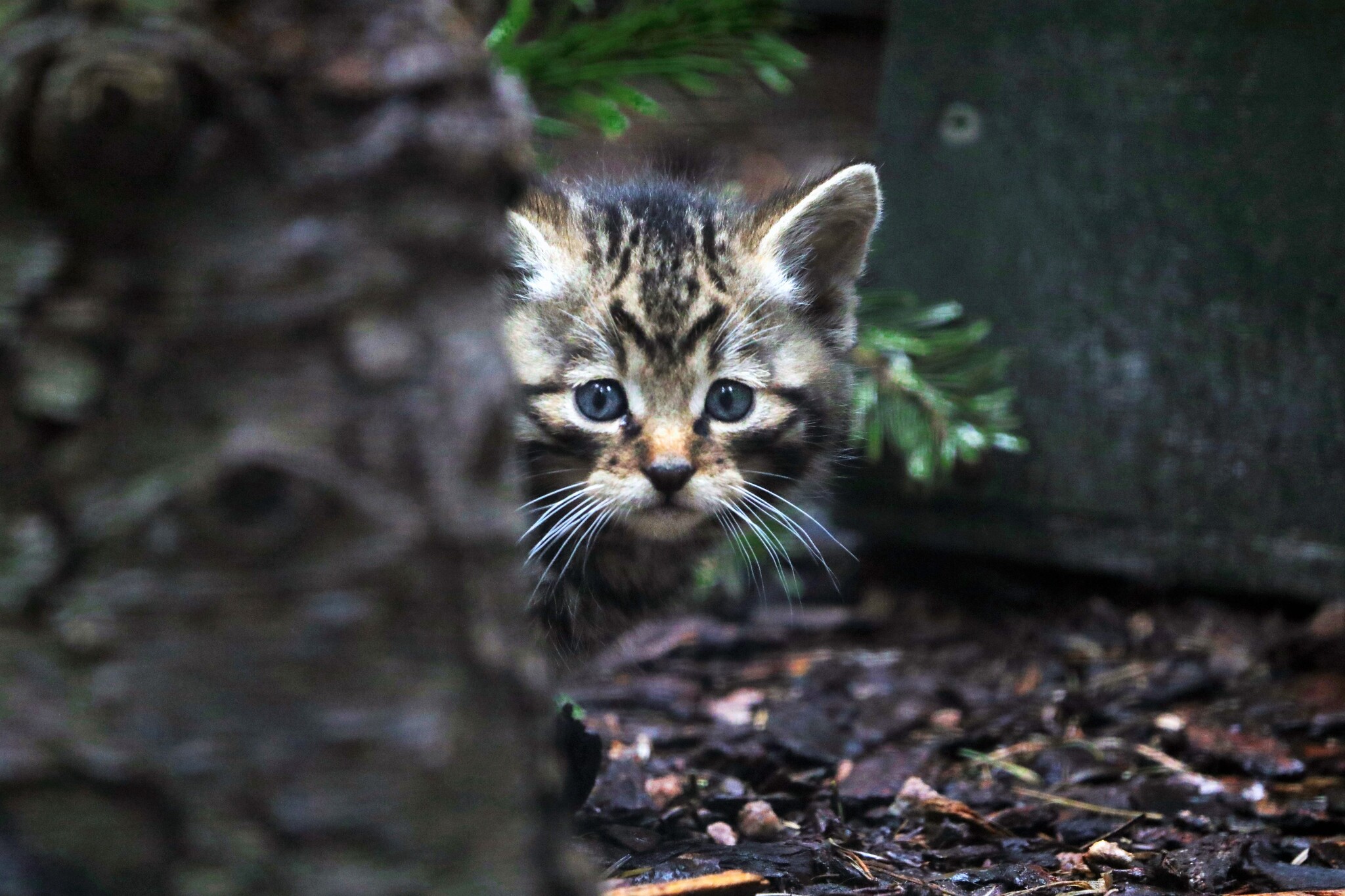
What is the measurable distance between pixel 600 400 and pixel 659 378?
0.51 ft

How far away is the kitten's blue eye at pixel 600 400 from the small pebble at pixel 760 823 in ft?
3.25

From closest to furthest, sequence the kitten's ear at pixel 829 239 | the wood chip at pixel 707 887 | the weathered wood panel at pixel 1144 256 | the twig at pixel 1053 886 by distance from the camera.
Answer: the wood chip at pixel 707 887 → the twig at pixel 1053 886 → the kitten's ear at pixel 829 239 → the weathered wood panel at pixel 1144 256

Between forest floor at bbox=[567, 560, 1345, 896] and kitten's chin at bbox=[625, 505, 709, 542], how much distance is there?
650 millimetres

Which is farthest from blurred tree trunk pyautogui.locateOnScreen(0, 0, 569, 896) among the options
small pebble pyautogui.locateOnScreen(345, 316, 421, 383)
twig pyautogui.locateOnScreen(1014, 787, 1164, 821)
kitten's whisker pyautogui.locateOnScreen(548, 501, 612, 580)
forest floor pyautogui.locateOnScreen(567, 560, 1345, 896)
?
twig pyautogui.locateOnScreen(1014, 787, 1164, 821)

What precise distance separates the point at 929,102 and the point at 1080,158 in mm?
601

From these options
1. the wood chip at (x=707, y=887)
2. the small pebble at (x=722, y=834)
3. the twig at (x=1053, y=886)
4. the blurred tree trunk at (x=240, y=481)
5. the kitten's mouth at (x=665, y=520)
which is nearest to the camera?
the blurred tree trunk at (x=240, y=481)

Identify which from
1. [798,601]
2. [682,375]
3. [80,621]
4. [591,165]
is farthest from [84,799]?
[798,601]

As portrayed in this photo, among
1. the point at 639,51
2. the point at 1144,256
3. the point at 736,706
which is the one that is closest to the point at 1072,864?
the point at 736,706

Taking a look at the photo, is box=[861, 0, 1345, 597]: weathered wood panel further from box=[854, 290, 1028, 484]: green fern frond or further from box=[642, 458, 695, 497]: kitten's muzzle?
box=[642, 458, 695, 497]: kitten's muzzle

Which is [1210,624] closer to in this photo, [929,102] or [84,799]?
[929,102]

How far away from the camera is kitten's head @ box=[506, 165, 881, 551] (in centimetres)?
287

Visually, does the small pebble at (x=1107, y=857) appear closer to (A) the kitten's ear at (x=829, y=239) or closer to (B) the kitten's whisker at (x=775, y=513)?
(B) the kitten's whisker at (x=775, y=513)

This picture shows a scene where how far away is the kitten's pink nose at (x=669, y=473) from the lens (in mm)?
2766

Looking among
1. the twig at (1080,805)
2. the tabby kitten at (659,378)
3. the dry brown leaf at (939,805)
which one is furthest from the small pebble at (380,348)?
the twig at (1080,805)
